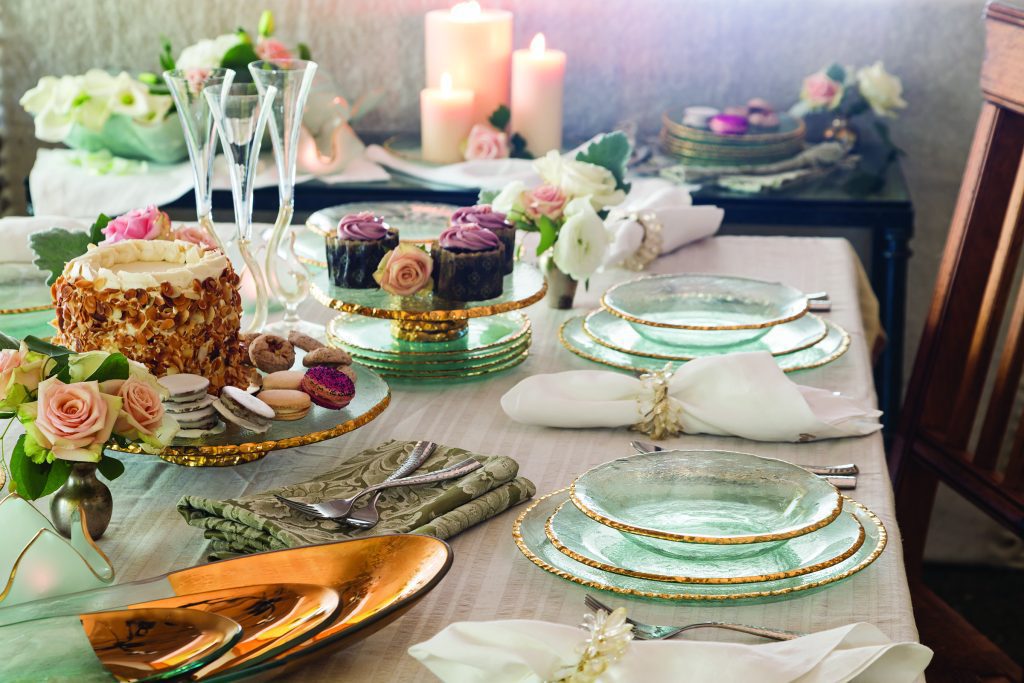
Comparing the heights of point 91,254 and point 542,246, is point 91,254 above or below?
above

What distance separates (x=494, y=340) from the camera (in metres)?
1.17

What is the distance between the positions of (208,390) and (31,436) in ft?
0.62

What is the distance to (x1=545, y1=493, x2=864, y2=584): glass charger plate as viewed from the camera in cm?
73

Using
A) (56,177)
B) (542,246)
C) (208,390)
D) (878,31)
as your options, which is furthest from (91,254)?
(878,31)

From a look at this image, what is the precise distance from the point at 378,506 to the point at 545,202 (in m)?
0.54

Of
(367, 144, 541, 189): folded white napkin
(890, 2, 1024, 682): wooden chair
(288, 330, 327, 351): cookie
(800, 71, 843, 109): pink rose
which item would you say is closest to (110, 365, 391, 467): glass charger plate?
(288, 330, 327, 351): cookie

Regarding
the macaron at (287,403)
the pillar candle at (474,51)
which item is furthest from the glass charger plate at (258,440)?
the pillar candle at (474,51)

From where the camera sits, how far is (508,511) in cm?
87

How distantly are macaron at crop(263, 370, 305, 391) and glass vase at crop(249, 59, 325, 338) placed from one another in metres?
0.14

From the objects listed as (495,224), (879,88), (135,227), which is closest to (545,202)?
(495,224)

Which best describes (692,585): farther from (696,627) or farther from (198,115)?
(198,115)

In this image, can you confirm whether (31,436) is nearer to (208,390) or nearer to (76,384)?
(76,384)

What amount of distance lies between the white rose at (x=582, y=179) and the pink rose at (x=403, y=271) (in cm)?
27

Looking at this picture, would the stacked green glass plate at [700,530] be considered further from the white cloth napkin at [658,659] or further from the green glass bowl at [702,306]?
the green glass bowl at [702,306]
